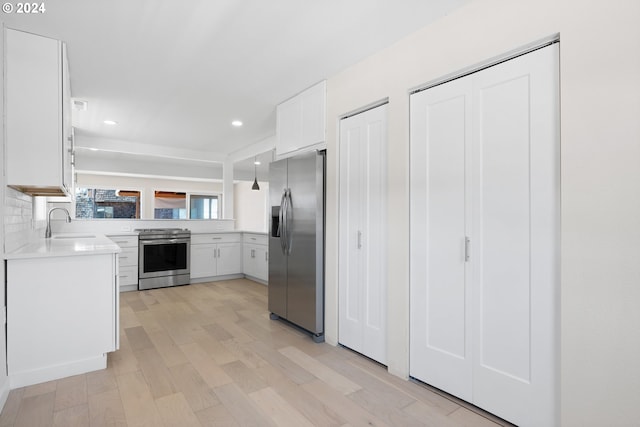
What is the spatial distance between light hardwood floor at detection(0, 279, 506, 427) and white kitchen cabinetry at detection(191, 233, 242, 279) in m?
2.42

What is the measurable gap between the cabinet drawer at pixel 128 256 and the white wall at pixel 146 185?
3869 mm

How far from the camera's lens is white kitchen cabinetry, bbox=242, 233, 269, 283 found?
18.1 ft

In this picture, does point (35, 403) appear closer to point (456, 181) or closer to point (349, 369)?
point (349, 369)

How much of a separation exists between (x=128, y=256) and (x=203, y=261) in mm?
1154

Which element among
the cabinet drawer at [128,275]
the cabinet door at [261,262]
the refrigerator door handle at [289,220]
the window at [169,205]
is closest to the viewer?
the refrigerator door handle at [289,220]

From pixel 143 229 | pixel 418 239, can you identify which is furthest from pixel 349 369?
pixel 143 229

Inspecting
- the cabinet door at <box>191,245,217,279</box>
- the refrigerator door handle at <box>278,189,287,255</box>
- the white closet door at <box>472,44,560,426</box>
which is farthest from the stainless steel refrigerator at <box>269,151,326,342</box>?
the cabinet door at <box>191,245,217,279</box>

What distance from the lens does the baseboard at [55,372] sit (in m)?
2.24

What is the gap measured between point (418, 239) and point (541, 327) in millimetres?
864

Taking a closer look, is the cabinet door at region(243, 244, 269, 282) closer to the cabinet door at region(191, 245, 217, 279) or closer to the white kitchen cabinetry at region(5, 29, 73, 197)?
the cabinet door at region(191, 245, 217, 279)

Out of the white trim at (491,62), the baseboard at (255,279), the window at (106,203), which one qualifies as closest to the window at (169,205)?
the window at (106,203)

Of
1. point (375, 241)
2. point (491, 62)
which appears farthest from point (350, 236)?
point (491, 62)

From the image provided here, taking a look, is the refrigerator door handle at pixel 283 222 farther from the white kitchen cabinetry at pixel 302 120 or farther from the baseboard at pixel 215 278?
the baseboard at pixel 215 278

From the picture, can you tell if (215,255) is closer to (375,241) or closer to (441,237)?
(375,241)
